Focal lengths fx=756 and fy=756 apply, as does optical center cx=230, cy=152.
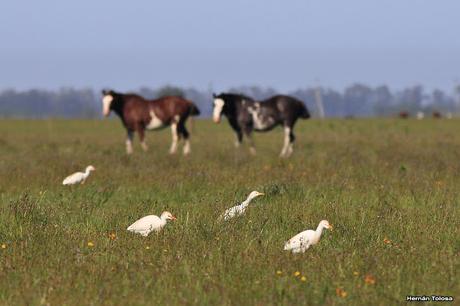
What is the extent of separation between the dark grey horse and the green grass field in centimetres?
856

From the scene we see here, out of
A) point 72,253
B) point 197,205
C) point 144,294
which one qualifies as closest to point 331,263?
point 144,294

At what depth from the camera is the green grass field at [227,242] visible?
6.67 metres

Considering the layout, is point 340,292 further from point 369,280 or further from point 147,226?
point 147,226

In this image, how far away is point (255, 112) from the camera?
958 inches

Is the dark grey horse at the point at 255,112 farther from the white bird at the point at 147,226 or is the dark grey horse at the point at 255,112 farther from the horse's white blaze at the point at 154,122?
the white bird at the point at 147,226

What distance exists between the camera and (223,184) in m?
14.4

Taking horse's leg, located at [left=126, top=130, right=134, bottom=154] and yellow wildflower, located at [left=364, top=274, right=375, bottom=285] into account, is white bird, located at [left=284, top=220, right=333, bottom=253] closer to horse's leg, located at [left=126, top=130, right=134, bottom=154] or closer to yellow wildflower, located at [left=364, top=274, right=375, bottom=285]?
yellow wildflower, located at [left=364, top=274, right=375, bottom=285]

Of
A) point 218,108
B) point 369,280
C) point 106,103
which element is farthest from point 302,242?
point 106,103

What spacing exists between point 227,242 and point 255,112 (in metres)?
16.0

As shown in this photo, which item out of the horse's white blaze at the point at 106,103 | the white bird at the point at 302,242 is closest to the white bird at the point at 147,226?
the white bird at the point at 302,242

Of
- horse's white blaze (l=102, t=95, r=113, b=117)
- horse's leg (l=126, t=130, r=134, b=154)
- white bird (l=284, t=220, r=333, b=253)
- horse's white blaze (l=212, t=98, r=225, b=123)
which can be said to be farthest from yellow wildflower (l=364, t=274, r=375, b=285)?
horse's white blaze (l=102, t=95, r=113, b=117)

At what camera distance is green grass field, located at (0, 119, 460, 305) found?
6.67 meters

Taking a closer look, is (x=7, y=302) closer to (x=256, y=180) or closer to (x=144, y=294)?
(x=144, y=294)

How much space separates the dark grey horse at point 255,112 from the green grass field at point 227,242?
8.56m
